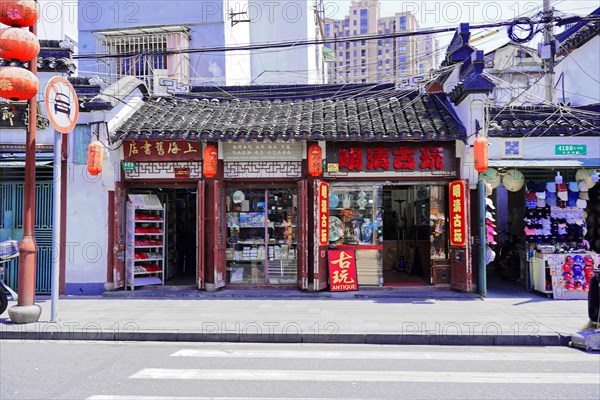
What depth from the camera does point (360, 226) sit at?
12.6m

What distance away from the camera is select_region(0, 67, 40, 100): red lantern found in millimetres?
8750

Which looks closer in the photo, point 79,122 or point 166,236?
point 79,122

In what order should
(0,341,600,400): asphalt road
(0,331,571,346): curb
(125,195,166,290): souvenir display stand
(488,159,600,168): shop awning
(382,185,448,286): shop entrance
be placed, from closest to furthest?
(0,341,600,400): asphalt road → (0,331,571,346): curb → (488,159,600,168): shop awning → (125,195,166,290): souvenir display stand → (382,185,448,286): shop entrance

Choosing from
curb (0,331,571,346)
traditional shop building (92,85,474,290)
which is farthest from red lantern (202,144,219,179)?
curb (0,331,571,346)

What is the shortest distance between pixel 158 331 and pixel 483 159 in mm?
7077

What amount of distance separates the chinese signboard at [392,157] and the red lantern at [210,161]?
106 inches

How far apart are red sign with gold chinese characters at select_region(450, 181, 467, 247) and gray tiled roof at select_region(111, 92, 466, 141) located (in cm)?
119

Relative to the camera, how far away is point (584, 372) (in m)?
6.38

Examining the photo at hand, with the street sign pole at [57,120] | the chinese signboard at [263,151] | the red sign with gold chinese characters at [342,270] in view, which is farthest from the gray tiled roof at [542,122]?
the street sign pole at [57,120]

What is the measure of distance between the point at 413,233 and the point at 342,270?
3.67 metres

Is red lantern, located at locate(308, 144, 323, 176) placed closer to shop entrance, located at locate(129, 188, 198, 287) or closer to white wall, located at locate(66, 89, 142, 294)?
shop entrance, located at locate(129, 188, 198, 287)

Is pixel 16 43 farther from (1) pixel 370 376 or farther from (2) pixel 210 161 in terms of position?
(1) pixel 370 376

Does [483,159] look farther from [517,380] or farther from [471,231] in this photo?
[517,380]

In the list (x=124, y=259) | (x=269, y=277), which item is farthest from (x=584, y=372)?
(x=124, y=259)
